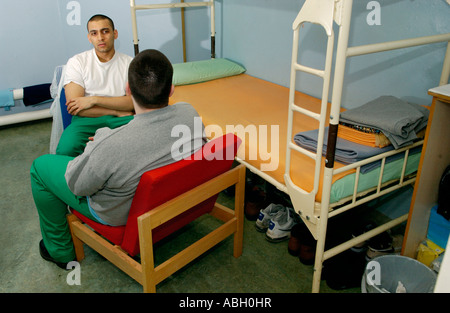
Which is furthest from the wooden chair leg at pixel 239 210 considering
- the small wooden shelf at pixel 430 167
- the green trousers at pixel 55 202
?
the small wooden shelf at pixel 430 167

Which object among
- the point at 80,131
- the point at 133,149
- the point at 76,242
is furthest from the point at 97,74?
the point at 133,149

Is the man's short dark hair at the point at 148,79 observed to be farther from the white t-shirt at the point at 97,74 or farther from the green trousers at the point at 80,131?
the white t-shirt at the point at 97,74

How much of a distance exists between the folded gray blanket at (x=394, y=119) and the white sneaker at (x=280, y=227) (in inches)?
30.2

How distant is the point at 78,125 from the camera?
2.70 metres

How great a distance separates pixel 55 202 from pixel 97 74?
3.70ft

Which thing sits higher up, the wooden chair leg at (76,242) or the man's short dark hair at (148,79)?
the man's short dark hair at (148,79)

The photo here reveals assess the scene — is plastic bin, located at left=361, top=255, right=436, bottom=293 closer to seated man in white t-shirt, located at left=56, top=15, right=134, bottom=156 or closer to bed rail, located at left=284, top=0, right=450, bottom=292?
bed rail, located at left=284, top=0, right=450, bottom=292

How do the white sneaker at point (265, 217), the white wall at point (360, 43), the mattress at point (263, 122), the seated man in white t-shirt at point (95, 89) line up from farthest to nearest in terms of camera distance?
the seated man in white t-shirt at point (95, 89), the white sneaker at point (265, 217), the white wall at point (360, 43), the mattress at point (263, 122)

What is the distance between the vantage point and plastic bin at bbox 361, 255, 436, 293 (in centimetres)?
182

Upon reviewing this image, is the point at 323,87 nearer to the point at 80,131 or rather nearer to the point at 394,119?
the point at 394,119

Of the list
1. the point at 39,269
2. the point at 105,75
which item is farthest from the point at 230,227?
the point at 105,75

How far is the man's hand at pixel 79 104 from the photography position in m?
2.69

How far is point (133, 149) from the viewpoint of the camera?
1636 millimetres
